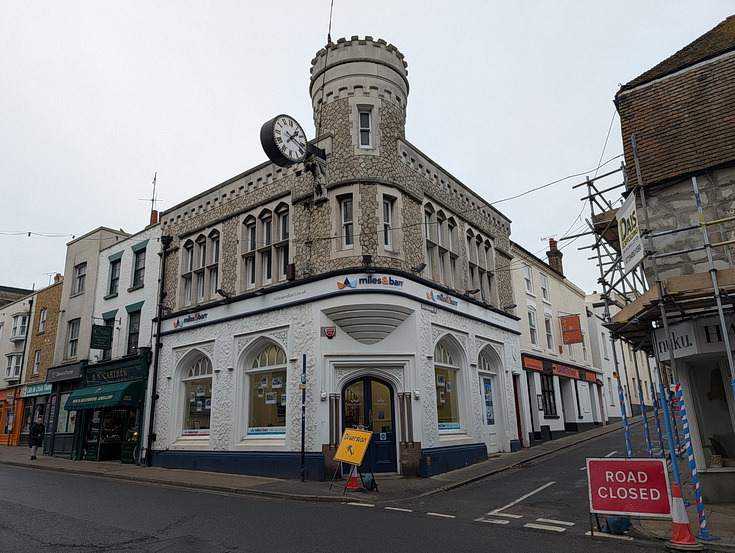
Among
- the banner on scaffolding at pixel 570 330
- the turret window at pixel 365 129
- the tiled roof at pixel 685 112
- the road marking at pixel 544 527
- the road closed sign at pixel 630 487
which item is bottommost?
the road marking at pixel 544 527

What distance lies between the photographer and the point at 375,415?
583 inches

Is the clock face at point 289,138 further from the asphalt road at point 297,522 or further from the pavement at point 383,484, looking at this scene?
the asphalt road at point 297,522

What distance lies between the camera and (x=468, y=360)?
17609 mm

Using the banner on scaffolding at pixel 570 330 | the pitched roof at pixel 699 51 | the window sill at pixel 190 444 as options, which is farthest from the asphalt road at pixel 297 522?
the banner on scaffolding at pixel 570 330

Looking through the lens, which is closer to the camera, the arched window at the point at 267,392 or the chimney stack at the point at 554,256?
the arched window at the point at 267,392

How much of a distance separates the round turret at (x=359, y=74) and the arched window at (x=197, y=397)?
927cm

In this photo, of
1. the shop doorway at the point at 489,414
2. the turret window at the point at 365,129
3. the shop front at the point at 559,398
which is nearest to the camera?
the turret window at the point at 365,129

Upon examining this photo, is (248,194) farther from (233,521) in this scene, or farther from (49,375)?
(49,375)

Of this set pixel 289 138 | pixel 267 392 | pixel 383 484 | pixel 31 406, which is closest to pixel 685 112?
pixel 289 138

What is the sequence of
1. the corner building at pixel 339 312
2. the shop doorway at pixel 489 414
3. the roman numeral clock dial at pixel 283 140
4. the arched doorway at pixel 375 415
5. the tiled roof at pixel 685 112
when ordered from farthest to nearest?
1. the shop doorway at pixel 489 414
2. the corner building at pixel 339 312
3. the roman numeral clock dial at pixel 283 140
4. the arched doorway at pixel 375 415
5. the tiled roof at pixel 685 112

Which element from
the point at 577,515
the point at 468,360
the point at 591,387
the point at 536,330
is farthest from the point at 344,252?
the point at 591,387

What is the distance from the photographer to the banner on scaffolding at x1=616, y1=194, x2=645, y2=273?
349 inches

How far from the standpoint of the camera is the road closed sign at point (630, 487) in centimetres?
746

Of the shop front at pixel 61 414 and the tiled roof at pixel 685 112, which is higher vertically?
the tiled roof at pixel 685 112
